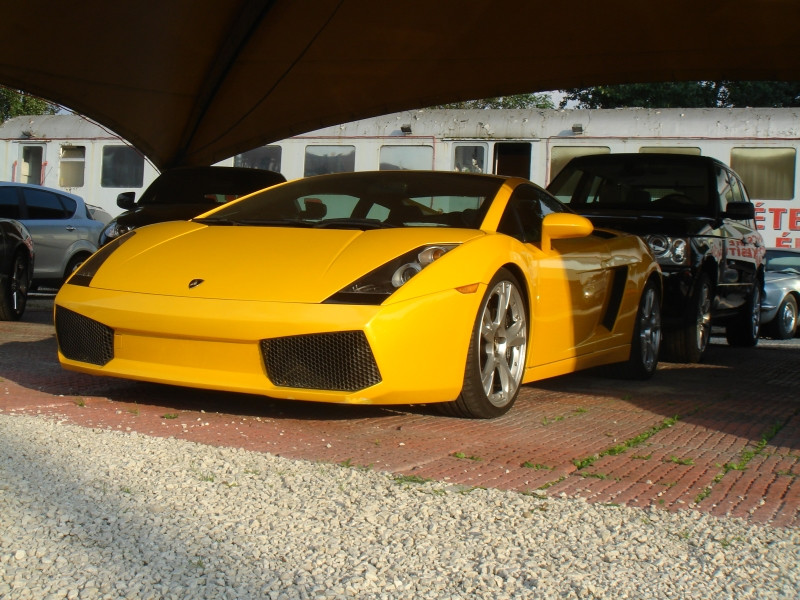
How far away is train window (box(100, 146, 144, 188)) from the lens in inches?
741

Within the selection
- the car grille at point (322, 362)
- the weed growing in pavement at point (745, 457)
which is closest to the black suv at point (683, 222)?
the weed growing in pavement at point (745, 457)

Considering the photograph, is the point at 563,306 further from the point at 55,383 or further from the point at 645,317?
the point at 55,383

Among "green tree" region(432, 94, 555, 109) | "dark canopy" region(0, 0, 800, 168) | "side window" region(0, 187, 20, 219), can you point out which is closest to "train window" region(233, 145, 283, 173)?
"dark canopy" region(0, 0, 800, 168)

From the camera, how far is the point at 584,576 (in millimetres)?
2613

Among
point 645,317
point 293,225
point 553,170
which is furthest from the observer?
point 553,170

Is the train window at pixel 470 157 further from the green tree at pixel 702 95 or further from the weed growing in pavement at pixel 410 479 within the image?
the green tree at pixel 702 95

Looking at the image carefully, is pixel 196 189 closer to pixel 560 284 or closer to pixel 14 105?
pixel 560 284

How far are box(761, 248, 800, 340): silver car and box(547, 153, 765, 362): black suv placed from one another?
419 centimetres

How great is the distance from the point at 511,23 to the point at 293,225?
22.2 ft

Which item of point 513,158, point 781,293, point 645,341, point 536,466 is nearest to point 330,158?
point 513,158

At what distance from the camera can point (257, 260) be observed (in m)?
4.69

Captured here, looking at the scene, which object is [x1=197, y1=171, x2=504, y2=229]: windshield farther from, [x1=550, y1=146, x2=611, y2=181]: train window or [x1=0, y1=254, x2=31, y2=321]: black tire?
[x1=550, y1=146, x2=611, y2=181]: train window

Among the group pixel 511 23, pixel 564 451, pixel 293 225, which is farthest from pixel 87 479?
pixel 511 23

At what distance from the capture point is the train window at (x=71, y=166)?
18.9 m
